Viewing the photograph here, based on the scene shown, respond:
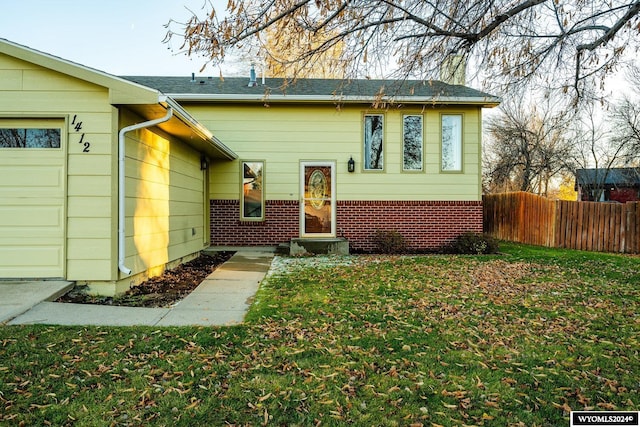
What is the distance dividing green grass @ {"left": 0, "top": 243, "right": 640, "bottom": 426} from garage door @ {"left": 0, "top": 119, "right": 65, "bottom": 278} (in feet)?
5.74

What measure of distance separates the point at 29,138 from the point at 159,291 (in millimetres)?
2701

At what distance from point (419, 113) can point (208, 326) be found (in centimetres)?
844

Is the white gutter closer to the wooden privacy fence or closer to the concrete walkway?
the wooden privacy fence

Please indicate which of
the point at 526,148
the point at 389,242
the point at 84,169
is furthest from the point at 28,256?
the point at 526,148

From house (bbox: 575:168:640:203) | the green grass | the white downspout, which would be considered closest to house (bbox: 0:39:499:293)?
the white downspout

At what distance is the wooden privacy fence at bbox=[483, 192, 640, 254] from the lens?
11.9m

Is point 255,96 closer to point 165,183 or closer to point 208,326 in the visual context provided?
point 165,183

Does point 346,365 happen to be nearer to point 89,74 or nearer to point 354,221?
point 89,74

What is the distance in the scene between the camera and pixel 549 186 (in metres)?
25.9

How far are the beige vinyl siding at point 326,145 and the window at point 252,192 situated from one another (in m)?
0.18

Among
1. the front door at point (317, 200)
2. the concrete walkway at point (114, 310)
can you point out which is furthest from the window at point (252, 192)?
the concrete walkway at point (114, 310)

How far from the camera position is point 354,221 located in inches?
418

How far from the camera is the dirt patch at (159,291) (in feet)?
17.0

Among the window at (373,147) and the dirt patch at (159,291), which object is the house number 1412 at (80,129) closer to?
the dirt patch at (159,291)
